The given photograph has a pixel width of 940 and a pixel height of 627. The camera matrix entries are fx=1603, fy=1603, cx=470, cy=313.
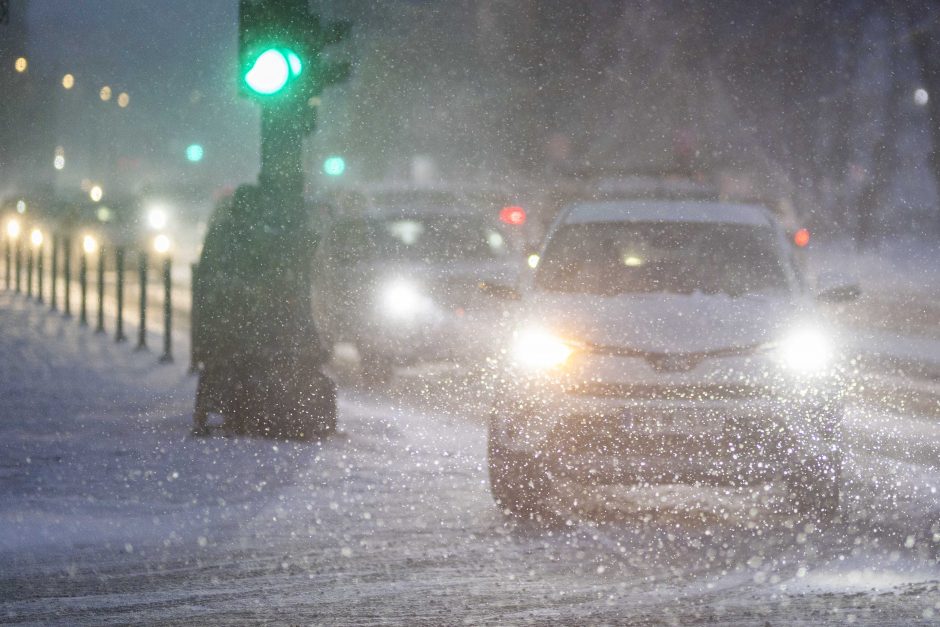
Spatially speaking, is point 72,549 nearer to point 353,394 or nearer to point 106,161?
point 353,394

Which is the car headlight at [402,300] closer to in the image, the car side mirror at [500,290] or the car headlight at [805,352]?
the car side mirror at [500,290]

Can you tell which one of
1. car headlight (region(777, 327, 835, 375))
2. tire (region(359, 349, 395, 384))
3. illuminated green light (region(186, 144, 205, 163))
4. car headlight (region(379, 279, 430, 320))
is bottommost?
car headlight (region(777, 327, 835, 375))

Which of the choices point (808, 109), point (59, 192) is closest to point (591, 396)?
point (808, 109)

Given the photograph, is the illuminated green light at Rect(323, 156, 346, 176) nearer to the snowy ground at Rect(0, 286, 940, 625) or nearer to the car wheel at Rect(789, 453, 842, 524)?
the snowy ground at Rect(0, 286, 940, 625)

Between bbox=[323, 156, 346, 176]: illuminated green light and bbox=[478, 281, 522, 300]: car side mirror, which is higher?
bbox=[323, 156, 346, 176]: illuminated green light

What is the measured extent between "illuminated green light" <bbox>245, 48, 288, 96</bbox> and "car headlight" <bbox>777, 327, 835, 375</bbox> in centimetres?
360

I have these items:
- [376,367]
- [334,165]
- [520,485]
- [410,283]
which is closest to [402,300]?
[410,283]

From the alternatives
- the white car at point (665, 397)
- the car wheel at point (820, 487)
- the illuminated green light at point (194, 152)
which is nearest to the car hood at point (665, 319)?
the white car at point (665, 397)

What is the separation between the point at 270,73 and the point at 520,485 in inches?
129

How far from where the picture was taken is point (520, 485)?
26.3 ft

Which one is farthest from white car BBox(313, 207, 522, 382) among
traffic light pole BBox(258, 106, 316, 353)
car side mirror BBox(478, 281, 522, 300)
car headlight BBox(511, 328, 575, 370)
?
car headlight BBox(511, 328, 575, 370)

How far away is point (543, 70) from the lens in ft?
141

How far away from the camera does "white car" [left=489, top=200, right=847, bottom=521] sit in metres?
7.67

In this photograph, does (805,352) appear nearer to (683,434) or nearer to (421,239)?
(683,434)
